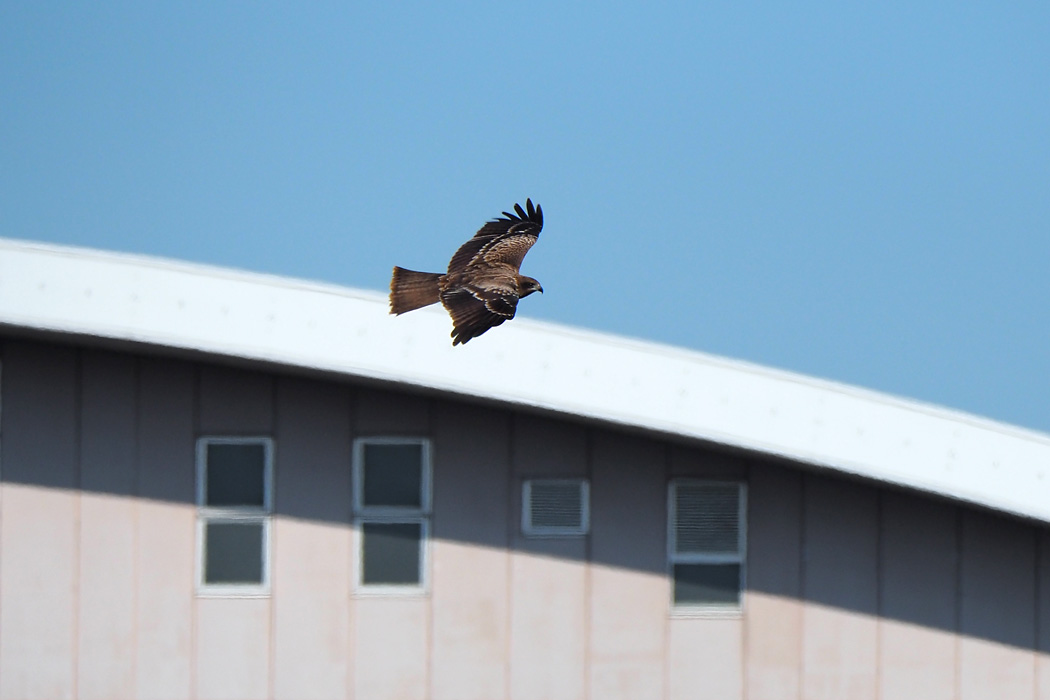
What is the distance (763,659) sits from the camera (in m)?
9.53

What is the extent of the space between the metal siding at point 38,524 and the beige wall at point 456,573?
1cm

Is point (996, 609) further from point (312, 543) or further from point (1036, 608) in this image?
point (312, 543)

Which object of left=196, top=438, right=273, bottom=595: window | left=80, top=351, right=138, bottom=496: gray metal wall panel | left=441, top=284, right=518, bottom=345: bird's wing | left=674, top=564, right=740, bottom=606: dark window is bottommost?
left=674, top=564, right=740, bottom=606: dark window

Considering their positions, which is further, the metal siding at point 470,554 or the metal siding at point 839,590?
the metal siding at point 839,590

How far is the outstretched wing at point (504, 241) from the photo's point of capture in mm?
7340

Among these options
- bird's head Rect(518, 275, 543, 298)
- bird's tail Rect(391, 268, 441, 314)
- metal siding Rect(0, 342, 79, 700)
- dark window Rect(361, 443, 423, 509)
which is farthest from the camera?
dark window Rect(361, 443, 423, 509)

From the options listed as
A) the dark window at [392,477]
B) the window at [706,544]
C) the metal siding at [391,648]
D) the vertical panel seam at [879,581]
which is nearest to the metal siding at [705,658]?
the window at [706,544]

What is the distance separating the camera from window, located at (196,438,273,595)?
31.2 ft

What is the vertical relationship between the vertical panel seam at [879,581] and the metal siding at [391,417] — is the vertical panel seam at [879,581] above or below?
below

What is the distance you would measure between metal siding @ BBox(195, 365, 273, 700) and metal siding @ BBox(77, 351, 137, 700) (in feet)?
1.57

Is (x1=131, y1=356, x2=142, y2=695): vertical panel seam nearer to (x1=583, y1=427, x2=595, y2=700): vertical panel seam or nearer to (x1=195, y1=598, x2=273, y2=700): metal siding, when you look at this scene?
(x1=195, y1=598, x2=273, y2=700): metal siding

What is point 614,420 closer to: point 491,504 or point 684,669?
point 491,504

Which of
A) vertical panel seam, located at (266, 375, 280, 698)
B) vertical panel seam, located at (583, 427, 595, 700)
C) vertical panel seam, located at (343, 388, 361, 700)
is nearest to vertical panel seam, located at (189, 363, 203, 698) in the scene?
vertical panel seam, located at (266, 375, 280, 698)

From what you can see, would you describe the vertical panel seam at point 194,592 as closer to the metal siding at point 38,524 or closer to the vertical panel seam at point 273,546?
the vertical panel seam at point 273,546
